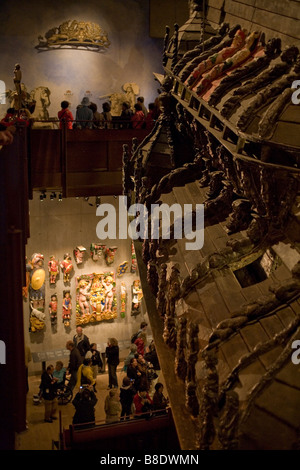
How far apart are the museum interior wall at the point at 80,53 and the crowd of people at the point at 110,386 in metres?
5.79

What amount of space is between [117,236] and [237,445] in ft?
22.9

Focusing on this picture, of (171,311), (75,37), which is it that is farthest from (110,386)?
(75,37)

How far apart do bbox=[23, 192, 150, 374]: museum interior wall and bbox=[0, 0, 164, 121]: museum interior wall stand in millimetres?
3001

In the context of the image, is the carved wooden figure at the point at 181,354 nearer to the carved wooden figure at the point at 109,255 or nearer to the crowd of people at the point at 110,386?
the crowd of people at the point at 110,386

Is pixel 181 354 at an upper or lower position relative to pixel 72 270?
upper

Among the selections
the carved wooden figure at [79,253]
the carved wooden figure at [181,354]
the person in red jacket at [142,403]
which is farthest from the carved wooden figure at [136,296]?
the carved wooden figure at [181,354]

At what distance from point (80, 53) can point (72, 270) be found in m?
4.96

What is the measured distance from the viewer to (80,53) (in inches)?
448

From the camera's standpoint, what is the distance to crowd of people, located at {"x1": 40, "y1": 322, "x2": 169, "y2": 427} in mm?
5578

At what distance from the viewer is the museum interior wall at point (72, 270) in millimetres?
9492

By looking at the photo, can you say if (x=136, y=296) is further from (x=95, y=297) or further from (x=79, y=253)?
(x=79, y=253)

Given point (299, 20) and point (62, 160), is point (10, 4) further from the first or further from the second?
point (299, 20)

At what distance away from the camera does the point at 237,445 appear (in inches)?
130
